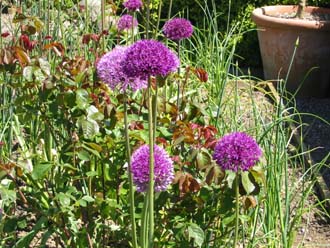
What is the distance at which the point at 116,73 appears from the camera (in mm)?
1886

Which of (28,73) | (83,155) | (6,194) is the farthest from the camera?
(28,73)

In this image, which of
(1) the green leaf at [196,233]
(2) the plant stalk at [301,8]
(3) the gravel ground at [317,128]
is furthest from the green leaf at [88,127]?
(2) the plant stalk at [301,8]

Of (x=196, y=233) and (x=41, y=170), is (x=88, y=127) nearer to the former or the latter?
(x=41, y=170)

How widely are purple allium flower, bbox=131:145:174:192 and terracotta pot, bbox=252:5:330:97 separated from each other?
159 inches

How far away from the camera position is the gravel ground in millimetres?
4406

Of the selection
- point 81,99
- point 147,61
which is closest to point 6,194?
point 81,99

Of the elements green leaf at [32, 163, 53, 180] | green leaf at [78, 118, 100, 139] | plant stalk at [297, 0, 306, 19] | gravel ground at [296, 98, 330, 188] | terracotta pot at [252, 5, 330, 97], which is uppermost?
green leaf at [78, 118, 100, 139]

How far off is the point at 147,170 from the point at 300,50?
13.9ft

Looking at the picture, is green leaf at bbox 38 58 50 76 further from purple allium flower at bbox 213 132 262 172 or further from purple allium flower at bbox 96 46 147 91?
purple allium flower at bbox 213 132 262 172

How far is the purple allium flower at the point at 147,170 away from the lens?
1819 millimetres

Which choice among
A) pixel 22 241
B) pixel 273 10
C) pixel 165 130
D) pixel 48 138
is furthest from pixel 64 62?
pixel 273 10

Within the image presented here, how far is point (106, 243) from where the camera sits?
252cm

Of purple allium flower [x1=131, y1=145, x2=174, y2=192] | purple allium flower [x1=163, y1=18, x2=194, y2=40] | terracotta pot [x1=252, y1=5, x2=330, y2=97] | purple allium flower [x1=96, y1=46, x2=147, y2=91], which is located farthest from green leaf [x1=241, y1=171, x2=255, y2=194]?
terracotta pot [x1=252, y1=5, x2=330, y2=97]

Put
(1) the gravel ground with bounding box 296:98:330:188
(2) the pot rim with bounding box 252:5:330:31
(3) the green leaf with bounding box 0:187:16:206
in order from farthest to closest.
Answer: (2) the pot rim with bounding box 252:5:330:31
(1) the gravel ground with bounding box 296:98:330:188
(3) the green leaf with bounding box 0:187:16:206
